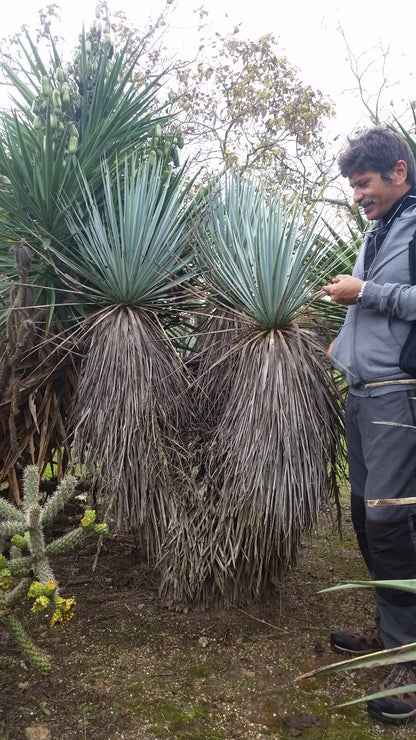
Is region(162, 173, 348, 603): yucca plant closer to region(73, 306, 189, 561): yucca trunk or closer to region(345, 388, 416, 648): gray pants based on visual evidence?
region(73, 306, 189, 561): yucca trunk

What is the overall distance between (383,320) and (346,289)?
0.20 metres

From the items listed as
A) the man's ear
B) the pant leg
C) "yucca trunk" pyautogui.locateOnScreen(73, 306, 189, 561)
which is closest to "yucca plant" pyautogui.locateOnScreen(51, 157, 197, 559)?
"yucca trunk" pyautogui.locateOnScreen(73, 306, 189, 561)

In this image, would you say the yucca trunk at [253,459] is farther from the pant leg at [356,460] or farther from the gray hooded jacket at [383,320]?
the gray hooded jacket at [383,320]

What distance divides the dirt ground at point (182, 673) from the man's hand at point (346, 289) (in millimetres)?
1495

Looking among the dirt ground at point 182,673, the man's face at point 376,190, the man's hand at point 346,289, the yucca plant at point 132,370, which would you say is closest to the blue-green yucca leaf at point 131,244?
the yucca plant at point 132,370

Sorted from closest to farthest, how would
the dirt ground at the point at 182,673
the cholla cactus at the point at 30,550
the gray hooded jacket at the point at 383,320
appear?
the cholla cactus at the point at 30,550
the dirt ground at the point at 182,673
the gray hooded jacket at the point at 383,320

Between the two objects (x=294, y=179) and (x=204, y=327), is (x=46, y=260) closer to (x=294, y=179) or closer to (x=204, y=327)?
(x=204, y=327)

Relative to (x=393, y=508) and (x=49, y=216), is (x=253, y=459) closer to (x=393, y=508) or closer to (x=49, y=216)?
(x=393, y=508)

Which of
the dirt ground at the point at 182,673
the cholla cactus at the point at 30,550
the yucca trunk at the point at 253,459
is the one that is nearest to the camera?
the cholla cactus at the point at 30,550

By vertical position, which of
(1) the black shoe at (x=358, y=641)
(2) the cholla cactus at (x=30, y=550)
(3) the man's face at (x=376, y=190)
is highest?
(3) the man's face at (x=376, y=190)

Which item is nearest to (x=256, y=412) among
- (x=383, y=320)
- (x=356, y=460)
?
(x=356, y=460)

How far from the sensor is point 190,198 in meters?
3.25

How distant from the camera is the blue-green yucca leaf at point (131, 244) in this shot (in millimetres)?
2746

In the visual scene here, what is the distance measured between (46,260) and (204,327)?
0.82 m
